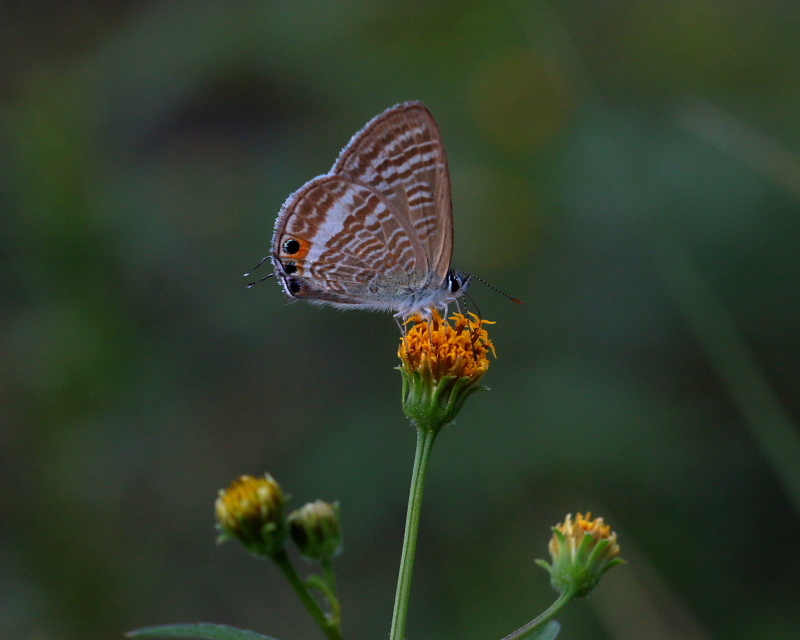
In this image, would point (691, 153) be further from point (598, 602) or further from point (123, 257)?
point (123, 257)

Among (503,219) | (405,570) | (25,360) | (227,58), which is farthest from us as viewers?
(227,58)

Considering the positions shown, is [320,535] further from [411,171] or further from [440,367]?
[411,171]

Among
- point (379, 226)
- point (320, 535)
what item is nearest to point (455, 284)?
point (379, 226)

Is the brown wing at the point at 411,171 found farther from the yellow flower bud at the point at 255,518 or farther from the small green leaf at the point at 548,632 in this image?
the small green leaf at the point at 548,632

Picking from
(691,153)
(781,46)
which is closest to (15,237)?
(691,153)

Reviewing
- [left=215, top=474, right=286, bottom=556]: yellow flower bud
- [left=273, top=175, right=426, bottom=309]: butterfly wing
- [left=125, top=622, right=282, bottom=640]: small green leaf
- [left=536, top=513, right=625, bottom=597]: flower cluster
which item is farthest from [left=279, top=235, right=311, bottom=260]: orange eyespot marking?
[left=125, top=622, right=282, bottom=640]: small green leaf
